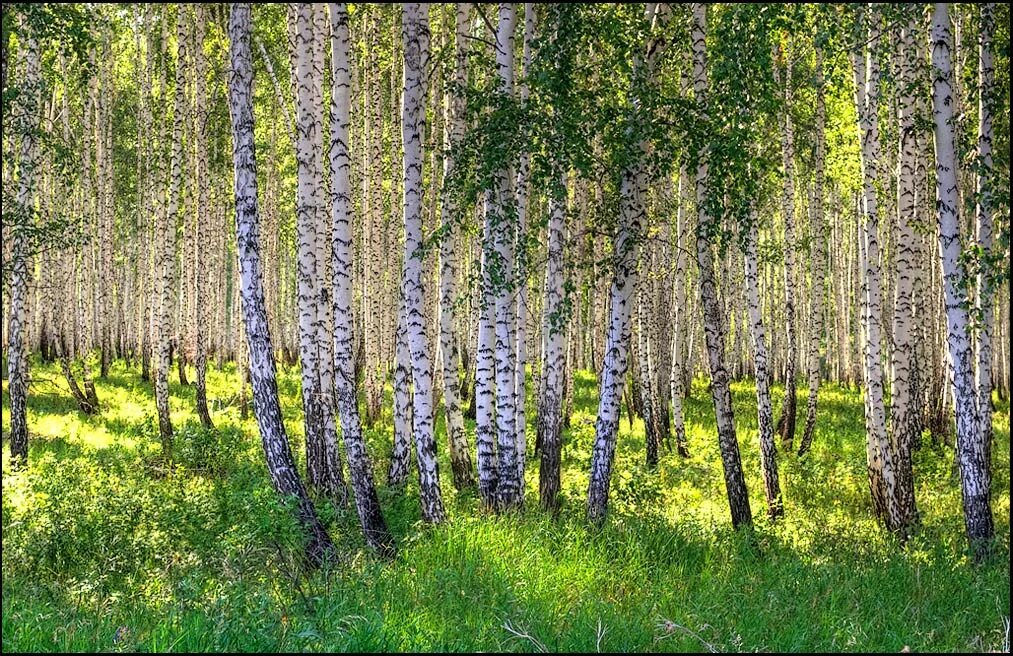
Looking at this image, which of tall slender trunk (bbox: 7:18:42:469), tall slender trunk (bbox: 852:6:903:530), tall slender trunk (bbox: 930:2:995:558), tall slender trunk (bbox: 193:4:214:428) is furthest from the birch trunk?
tall slender trunk (bbox: 193:4:214:428)

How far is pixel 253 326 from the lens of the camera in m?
8.05

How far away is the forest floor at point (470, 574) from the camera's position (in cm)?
538

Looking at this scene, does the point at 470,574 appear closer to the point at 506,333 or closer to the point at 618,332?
the point at 506,333

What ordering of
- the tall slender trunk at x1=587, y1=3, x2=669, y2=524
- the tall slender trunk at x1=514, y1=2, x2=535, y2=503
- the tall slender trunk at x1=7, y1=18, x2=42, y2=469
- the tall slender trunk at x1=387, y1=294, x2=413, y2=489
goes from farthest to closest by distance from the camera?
the tall slender trunk at x1=387, y1=294, x2=413, y2=489
the tall slender trunk at x1=7, y1=18, x2=42, y2=469
the tall slender trunk at x1=587, y1=3, x2=669, y2=524
the tall slender trunk at x1=514, y1=2, x2=535, y2=503

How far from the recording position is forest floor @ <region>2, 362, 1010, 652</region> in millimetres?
5383

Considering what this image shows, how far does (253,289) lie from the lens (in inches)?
316

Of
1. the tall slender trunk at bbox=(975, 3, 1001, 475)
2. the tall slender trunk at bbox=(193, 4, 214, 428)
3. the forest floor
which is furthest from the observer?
the tall slender trunk at bbox=(193, 4, 214, 428)

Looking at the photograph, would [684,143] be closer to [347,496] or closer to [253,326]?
[253,326]

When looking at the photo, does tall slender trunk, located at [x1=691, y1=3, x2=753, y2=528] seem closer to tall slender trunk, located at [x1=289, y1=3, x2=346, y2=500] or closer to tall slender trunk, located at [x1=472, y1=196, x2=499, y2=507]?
tall slender trunk, located at [x1=472, y1=196, x2=499, y2=507]

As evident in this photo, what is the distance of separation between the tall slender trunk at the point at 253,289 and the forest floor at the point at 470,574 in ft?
1.43

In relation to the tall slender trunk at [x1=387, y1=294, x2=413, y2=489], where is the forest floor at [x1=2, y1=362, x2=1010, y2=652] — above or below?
below

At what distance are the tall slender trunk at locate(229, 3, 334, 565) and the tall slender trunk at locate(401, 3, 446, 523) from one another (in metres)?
1.15

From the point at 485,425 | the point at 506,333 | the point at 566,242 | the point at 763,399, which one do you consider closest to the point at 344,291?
the point at 506,333

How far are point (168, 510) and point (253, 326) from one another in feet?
7.40
